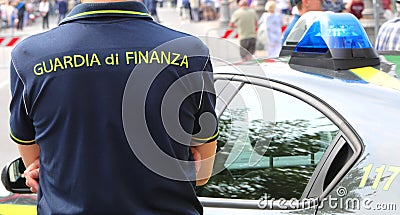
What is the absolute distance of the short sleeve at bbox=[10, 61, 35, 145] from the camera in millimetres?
2168

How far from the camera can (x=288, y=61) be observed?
332 cm

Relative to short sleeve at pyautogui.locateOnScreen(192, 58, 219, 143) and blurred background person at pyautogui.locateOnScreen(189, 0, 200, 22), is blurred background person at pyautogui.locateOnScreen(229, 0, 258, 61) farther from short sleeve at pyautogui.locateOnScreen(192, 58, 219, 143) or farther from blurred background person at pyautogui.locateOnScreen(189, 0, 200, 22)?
blurred background person at pyautogui.locateOnScreen(189, 0, 200, 22)

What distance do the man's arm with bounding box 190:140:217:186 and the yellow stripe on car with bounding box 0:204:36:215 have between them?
3.36 feet

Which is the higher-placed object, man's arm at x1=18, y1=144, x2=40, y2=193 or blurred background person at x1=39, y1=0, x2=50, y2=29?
man's arm at x1=18, y1=144, x2=40, y2=193

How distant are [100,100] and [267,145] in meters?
1.07

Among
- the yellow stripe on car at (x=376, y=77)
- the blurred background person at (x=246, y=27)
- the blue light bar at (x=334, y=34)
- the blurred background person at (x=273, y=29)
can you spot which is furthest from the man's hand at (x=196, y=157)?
the blurred background person at (x=246, y=27)

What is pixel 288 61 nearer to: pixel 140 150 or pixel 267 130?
pixel 267 130

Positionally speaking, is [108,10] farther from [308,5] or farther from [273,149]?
[308,5]

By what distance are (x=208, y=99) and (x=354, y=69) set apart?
1042mm

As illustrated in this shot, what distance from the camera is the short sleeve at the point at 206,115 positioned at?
220cm

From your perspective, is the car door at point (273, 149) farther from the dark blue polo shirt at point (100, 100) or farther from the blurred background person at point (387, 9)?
the blurred background person at point (387, 9)

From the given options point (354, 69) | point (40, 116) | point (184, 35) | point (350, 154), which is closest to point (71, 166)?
point (40, 116)

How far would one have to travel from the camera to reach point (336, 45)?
312 cm

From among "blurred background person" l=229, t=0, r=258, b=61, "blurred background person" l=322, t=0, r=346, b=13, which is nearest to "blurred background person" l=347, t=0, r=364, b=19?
"blurred background person" l=229, t=0, r=258, b=61
